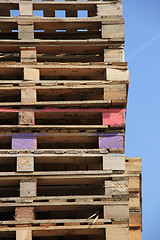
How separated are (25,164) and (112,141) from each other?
259 cm

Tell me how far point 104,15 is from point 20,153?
5.11 metres

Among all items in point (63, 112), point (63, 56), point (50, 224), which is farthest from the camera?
point (63, 56)

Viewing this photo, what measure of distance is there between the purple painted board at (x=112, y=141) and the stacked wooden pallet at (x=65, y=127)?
29mm

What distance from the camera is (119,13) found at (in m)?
20.8

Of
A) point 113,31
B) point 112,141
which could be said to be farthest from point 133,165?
point 113,31

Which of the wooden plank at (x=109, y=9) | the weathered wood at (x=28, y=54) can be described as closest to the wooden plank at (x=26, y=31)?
the weathered wood at (x=28, y=54)

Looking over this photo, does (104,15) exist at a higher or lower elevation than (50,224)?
higher

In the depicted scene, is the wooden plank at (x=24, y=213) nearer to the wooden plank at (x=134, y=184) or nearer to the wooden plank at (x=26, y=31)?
the wooden plank at (x=134, y=184)

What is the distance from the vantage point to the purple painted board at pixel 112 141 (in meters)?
19.3

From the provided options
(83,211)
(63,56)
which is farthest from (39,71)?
(83,211)

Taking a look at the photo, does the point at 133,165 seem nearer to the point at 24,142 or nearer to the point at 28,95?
the point at 24,142

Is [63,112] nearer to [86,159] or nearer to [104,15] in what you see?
[86,159]

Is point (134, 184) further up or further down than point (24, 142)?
further down

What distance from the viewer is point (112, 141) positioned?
19.4 m
